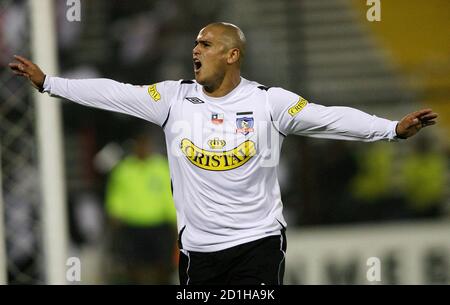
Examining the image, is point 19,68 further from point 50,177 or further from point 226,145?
point 50,177

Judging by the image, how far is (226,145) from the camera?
556 cm

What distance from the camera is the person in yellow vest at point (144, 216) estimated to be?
10.9 metres

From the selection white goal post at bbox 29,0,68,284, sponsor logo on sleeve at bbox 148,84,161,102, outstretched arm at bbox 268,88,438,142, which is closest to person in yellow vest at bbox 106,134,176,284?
white goal post at bbox 29,0,68,284

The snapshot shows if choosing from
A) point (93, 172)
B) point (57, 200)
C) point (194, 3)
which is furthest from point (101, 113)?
point (57, 200)

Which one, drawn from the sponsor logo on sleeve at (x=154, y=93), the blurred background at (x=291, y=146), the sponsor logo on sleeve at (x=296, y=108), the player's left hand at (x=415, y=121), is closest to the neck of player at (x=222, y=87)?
the sponsor logo on sleeve at (x=154, y=93)

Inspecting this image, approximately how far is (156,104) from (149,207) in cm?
533

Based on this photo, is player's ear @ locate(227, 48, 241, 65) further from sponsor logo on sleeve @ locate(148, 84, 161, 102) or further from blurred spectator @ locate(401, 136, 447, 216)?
blurred spectator @ locate(401, 136, 447, 216)

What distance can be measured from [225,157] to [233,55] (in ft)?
2.01

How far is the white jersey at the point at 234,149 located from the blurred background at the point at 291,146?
7.48 feet

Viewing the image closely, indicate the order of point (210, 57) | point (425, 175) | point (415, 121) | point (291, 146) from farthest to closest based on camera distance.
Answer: point (425, 175) → point (291, 146) → point (210, 57) → point (415, 121)

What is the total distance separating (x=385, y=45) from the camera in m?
13.8

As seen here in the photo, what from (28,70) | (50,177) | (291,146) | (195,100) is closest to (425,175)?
(291,146)

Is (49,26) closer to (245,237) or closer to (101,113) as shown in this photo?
(245,237)
